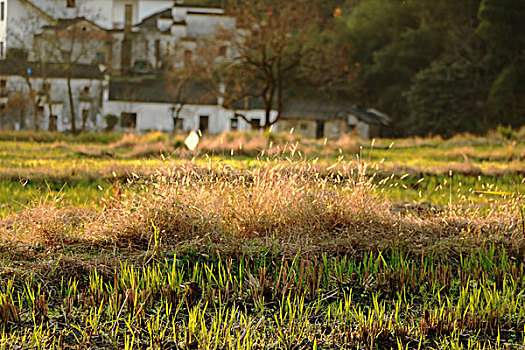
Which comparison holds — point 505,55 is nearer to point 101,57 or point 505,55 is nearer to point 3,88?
point 101,57

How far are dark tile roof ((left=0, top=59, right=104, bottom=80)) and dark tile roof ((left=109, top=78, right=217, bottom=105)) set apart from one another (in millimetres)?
1641

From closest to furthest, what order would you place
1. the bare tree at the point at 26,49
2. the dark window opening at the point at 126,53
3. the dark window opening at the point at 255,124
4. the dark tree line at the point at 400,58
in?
the dark tree line at the point at 400,58, the dark window opening at the point at 255,124, the bare tree at the point at 26,49, the dark window opening at the point at 126,53

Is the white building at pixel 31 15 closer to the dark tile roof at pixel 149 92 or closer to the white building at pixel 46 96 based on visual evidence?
the white building at pixel 46 96

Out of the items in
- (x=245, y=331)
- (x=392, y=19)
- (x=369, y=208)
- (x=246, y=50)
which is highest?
(x=392, y=19)

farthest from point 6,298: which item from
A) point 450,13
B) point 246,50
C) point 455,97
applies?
point 450,13

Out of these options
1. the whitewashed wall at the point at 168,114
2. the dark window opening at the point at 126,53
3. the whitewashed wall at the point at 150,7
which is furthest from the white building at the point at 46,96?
the whitewashed wall at the point at 150,7

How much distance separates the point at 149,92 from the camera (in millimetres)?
37469

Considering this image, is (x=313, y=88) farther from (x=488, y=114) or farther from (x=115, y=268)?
(x=115, y=268)

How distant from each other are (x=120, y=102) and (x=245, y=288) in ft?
110

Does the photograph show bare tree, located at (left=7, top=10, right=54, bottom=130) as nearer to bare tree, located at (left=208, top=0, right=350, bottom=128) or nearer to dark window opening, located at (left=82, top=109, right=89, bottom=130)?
dark window opening, located at (left=82, top=109, right=89, bottom=130)

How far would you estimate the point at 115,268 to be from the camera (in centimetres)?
407

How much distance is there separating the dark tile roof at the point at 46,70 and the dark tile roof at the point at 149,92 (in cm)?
164

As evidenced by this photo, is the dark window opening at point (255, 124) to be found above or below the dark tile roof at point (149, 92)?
below

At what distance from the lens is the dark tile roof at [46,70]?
99.5 ft
